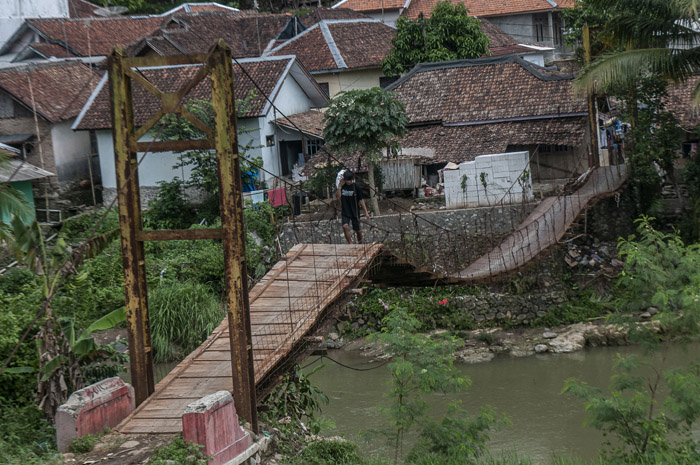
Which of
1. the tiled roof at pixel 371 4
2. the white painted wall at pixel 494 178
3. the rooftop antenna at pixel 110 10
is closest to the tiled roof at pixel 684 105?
the white painted wall at pixel 494 178

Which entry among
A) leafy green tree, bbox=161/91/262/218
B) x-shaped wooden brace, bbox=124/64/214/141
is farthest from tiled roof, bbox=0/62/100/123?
x-shaped wooden brace, bbox=124/64/214/141

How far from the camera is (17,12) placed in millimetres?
20875

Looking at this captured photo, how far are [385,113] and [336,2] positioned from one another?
15.9 m

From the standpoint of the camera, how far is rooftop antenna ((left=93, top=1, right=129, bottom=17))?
2412 centimetres

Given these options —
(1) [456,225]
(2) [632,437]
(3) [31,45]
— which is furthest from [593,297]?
(3) [31,45]

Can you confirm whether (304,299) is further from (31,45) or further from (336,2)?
(336,2)

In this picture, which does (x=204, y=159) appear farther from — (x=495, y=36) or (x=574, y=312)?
(x=495, y=36)

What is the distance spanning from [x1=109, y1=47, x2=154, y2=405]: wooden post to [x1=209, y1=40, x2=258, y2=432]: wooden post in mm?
692

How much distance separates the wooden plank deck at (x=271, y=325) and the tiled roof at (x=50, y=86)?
9.32m

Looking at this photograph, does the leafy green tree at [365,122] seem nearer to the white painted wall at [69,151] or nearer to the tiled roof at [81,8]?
the white painted wall at [69,151]

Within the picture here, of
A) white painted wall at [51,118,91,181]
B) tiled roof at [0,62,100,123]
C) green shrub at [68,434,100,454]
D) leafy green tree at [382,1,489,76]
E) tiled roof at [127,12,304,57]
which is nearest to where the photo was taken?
green shrub at [68,434,100,454]

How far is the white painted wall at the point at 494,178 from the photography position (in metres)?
12.5

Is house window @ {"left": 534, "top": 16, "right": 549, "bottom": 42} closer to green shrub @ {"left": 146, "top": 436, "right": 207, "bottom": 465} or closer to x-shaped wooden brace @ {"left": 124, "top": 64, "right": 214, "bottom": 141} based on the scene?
x-shaped wooden brace @ {"left": 124, "top": 64, "right": 214, "bottom": 141}

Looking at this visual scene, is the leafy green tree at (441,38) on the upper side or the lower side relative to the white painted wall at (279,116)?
upper
